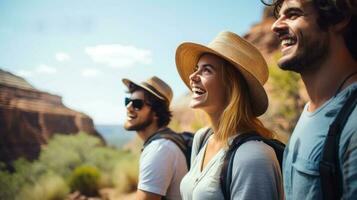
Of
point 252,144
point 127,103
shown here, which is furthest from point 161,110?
point 252,144

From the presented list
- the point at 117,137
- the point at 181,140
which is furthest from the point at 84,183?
the point at 117,137

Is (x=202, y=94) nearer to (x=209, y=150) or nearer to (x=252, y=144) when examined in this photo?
(x=209, y=150)

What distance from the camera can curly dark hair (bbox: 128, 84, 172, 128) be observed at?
154 inches

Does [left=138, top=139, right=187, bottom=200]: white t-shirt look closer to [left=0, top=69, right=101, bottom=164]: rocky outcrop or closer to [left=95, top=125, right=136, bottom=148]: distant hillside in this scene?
[left=95, top=125, right=136, bottom=148]: distant hillside

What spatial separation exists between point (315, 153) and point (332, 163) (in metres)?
0.12

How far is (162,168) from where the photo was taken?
292cm

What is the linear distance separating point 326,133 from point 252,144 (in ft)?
1.98

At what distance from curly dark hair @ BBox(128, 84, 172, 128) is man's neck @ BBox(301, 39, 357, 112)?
95.4 inches

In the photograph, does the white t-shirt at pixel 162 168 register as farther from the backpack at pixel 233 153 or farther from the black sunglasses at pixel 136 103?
the backpack at pixel 233 153

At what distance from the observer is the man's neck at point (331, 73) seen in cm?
154

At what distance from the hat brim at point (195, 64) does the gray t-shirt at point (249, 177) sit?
1.35 ft

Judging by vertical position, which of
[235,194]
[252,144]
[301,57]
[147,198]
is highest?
[301,57]

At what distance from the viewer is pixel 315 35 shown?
5.20ft

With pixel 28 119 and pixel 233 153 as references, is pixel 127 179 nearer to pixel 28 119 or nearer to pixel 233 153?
pixel 233 153
